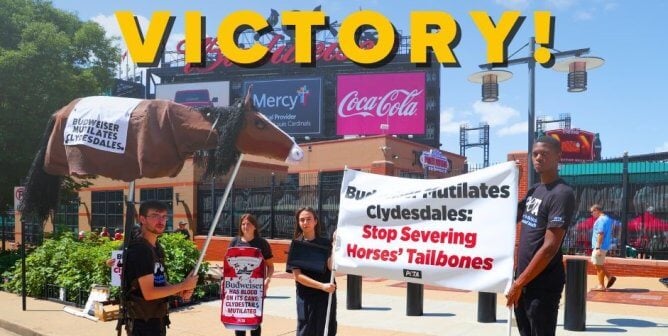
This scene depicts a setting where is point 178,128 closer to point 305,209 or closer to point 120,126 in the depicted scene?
point 120,126

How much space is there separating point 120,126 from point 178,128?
500mm

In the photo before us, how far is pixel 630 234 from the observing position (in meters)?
15.0

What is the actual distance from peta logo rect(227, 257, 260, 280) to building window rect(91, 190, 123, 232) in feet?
85.4

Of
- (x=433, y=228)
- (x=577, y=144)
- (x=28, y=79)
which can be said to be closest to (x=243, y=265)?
(x=433, y=228)

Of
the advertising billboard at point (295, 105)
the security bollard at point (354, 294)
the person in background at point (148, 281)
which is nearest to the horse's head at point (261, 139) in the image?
the person in background at point (148, 281)

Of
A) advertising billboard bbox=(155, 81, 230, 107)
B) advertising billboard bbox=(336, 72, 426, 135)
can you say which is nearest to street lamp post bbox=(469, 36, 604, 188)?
advertising billboard bbox=(336, 72, 426, 135)

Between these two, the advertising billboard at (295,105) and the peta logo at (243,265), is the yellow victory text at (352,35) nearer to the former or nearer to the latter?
the advertising billboard at (295,105)

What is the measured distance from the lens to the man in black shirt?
400 centimetres

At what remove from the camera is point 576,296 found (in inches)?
322

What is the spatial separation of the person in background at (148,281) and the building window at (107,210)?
90.5ft

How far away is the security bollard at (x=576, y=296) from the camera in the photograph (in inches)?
321

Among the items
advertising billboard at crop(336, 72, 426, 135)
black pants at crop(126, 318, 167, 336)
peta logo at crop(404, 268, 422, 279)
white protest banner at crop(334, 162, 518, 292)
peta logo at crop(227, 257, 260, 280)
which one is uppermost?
advertising billboard at crop(336, 72, 426, 135)

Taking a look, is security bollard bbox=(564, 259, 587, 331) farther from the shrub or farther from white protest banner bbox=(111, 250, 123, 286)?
white protest banner bbox=(111, 250, 123, 286)

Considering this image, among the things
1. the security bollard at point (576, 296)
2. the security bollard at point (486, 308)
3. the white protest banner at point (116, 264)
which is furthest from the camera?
the security bollard at point (486, 308)
